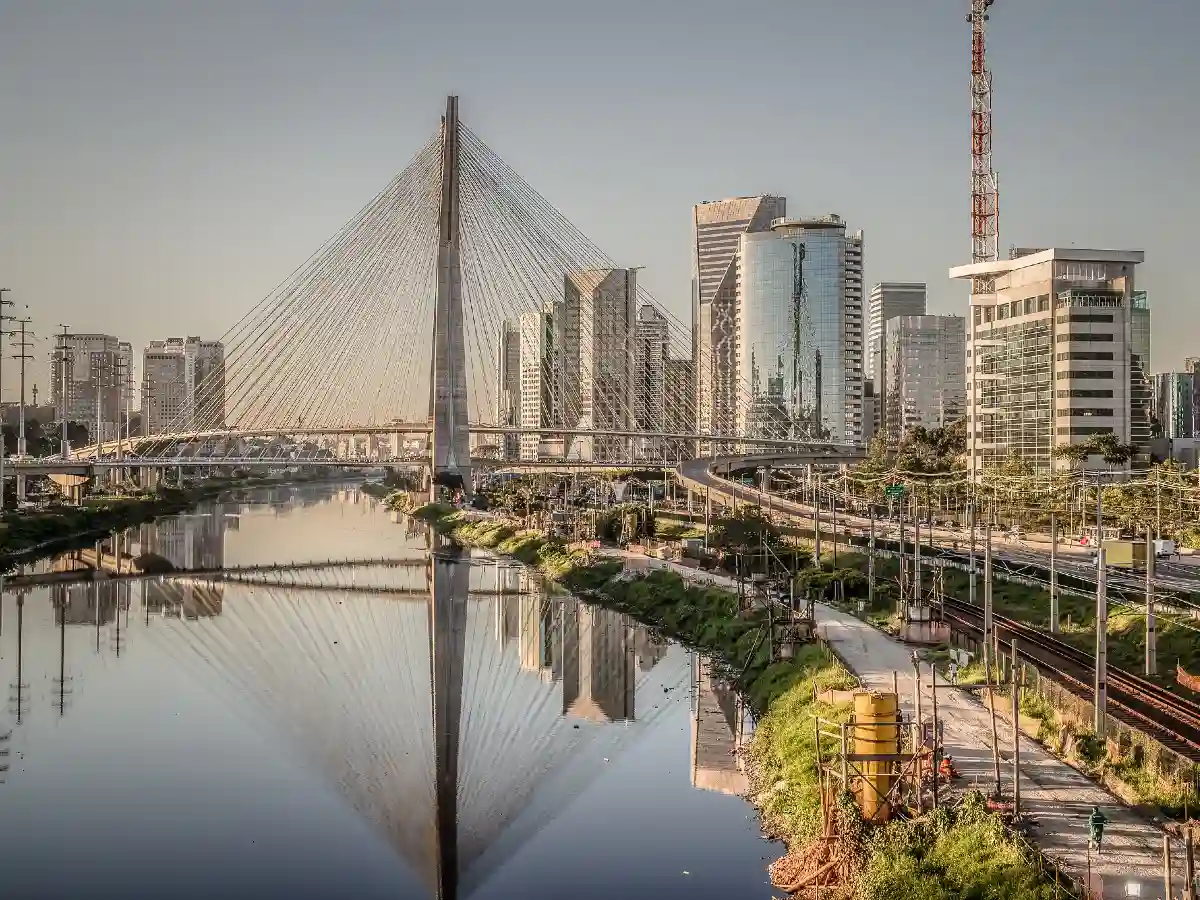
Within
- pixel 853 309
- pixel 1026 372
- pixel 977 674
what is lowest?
pixel 977 674

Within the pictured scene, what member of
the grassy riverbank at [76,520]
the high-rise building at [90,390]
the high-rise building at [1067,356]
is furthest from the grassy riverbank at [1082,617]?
the high-rise building at [90,390]

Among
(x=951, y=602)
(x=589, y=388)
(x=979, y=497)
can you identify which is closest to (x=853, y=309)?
(x=589, y=388)

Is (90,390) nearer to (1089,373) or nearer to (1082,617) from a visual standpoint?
(1089,373)

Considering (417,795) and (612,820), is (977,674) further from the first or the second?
(417,795)

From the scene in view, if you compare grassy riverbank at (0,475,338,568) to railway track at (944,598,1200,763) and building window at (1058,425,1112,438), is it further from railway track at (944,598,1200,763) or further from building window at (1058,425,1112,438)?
building window at (1058,425,1112,438)

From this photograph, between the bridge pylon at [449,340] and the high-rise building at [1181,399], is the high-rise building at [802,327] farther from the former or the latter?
the bridge pylon at [449,340]

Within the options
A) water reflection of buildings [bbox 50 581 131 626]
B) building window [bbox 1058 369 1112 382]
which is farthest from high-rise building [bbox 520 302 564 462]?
water reflection of buildings [bbox 50 581 131 626]
